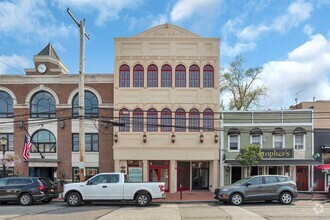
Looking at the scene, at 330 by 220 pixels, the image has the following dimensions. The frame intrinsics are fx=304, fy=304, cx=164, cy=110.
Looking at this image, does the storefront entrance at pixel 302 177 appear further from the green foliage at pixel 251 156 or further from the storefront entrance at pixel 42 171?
the storefront entrance at pixel 42 171

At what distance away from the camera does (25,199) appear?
54.1ft

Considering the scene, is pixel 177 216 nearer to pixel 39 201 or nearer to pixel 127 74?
pixel 39 201

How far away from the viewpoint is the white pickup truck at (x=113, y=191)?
1552 cm

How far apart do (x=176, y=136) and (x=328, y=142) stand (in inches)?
468

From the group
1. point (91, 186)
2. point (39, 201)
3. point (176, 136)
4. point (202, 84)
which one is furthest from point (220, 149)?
point (39, 201)

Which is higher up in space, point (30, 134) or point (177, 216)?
point (30, 134)

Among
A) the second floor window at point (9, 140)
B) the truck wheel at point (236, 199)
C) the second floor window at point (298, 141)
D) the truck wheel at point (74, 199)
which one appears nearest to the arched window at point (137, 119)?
the truck wheel at point (74, 199)

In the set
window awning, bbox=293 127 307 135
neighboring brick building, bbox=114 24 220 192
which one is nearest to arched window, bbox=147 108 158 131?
neighboring brick building, bbox=114 24 220 192

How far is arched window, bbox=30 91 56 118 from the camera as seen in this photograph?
24.7 metres

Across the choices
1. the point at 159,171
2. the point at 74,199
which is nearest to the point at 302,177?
the point at 159,171

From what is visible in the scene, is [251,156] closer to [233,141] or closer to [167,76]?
[233,141]

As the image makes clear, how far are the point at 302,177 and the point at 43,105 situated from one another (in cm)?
2142

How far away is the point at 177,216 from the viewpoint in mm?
12148

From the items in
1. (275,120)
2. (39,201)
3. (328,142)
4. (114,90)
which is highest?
(114,90)
